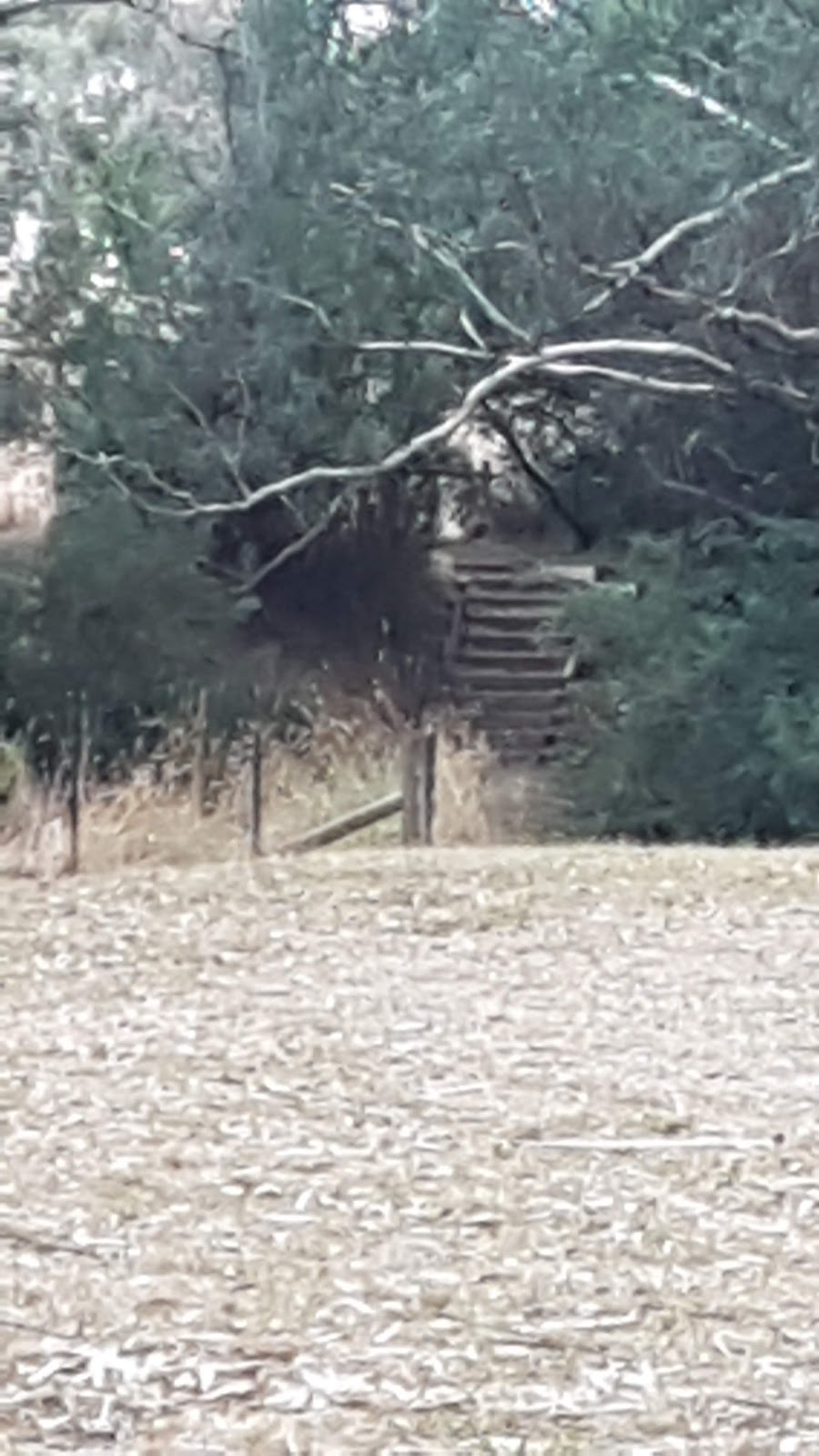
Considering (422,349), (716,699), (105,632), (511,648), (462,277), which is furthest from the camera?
(511,648)

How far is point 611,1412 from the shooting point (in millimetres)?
3559

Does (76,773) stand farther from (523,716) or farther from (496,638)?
(496,638)

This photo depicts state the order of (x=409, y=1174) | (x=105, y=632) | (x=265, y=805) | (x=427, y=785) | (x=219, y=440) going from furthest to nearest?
1. (x=219, y=440)
2. (x=105, y=632)
3. (x=265, y=805)
4. (x=427, y=785)
5. (x=409, y=1174)

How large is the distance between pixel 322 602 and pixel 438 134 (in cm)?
299

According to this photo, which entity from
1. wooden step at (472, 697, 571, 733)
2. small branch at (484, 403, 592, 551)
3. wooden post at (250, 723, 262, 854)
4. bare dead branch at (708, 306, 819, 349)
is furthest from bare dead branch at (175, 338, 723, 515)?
wooden post at (250, 723, 262, 854)

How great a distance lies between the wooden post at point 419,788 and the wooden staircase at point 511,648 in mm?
3258

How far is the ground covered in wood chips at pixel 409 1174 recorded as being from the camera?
3.62 m

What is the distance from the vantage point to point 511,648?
14.3 metres

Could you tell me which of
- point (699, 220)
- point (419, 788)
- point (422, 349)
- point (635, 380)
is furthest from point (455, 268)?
point (419, 788)

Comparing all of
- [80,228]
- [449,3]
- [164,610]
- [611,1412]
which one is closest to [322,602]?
[164,610]

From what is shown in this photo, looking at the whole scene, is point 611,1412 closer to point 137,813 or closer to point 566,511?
point 137,813

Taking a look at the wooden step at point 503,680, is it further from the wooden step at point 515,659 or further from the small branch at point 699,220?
the small branch at point 699,220

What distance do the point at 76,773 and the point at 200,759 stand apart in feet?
2.58

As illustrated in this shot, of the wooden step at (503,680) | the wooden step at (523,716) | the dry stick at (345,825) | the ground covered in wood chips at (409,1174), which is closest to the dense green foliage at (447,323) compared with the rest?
the wooden step at (503,680)
